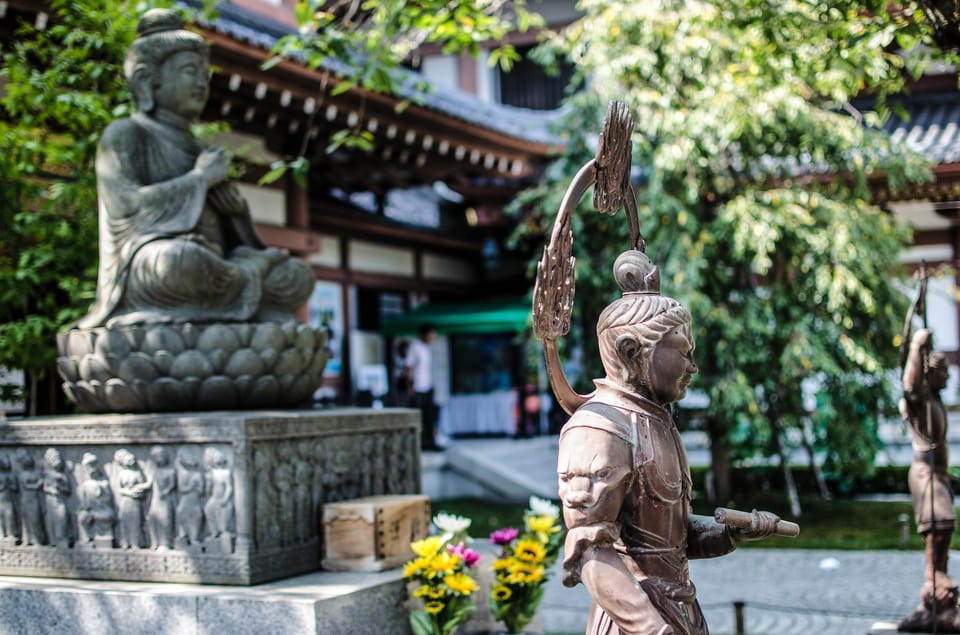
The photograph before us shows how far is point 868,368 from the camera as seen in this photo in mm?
10188

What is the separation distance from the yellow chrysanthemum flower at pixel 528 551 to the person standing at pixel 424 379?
920cm

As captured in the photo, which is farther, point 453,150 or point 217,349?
point 453,150

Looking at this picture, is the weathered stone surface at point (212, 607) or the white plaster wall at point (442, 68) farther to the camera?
the white plaster wall at point (442, 68)

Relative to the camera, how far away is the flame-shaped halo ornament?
2.66 m

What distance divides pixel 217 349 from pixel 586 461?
110 inches

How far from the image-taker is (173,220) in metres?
5.10

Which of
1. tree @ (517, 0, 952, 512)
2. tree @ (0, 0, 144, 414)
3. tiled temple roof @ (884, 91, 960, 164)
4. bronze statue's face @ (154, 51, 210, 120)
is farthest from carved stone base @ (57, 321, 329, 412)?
tiled temple roof @ (884, 91, 960, 164)

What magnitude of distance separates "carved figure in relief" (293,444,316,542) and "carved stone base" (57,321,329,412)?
371mm

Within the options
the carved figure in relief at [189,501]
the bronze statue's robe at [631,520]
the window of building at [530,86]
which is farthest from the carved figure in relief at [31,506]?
the window of building at [530,86]

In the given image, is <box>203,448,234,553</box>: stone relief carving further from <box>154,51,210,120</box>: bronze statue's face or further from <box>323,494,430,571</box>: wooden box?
<box>154,51,210,120</box>: bronze statue's face

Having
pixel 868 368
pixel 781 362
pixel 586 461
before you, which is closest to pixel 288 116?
pixel 781 362

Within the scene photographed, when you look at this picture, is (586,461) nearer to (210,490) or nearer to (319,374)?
(210,490)

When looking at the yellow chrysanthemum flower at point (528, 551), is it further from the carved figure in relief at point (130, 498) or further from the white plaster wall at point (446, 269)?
the white plaster wall at point (446, 269)

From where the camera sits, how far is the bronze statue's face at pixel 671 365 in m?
2.64
